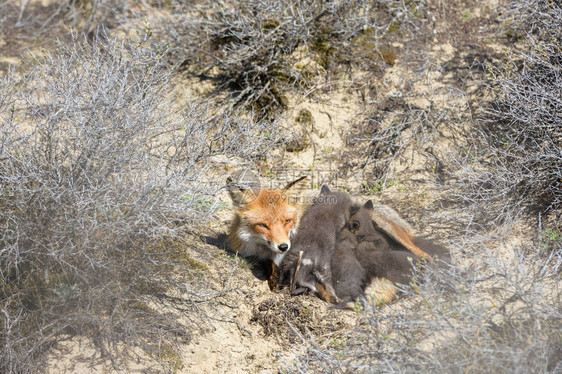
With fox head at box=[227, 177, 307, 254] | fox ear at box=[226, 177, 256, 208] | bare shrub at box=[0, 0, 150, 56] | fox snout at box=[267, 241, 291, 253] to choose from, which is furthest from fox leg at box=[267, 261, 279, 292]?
bare shrub at box=[0, 0, 150, 56]

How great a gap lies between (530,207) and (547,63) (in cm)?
160

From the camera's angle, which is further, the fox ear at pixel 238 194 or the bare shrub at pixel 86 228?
the fox ear at pixel 238 194

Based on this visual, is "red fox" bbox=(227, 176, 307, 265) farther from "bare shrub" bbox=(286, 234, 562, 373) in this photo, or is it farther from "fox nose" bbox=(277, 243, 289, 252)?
"bare shrub" bbox=(286, 234, 562, 373)

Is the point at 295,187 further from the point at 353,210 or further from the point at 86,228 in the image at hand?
the point at 86,228

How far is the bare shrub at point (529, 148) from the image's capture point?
530 centimetres

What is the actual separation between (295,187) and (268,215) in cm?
45

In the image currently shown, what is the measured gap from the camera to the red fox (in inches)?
199

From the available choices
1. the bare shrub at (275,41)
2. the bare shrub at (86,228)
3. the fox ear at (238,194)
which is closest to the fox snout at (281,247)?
the fox ear at (238,194)

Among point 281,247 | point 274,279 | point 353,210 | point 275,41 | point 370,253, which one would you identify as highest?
point 275,41

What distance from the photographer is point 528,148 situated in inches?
223

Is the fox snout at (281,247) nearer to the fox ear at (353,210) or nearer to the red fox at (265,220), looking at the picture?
the red fox at (265,220)

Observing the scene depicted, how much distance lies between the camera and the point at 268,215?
514cm

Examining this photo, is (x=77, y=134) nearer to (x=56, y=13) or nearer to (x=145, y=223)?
(x=145, y=223)

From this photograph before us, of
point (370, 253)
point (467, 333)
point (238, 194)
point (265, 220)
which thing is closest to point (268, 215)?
point (265, 220)
